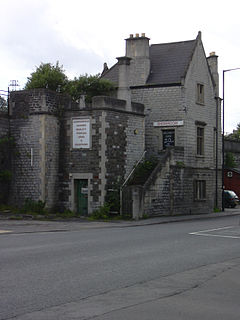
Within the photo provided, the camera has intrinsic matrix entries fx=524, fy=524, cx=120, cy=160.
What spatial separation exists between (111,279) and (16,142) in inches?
860

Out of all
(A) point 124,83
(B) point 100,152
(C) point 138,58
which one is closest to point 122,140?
(B) point 100,152

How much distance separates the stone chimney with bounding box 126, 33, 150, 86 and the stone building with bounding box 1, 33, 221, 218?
7 centimetres

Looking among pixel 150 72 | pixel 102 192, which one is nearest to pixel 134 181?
pixel 102 192

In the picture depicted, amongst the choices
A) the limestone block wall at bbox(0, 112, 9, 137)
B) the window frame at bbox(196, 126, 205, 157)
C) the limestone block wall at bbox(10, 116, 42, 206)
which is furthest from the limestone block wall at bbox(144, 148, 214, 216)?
the limestone block wall at bbox(0, 112, 9, 137)

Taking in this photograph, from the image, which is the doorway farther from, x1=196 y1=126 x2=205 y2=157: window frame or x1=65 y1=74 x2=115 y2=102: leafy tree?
x1=196 y1=126 x2=205 y2=157: window frame

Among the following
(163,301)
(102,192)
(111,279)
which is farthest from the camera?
(102,192)

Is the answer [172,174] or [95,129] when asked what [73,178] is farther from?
[172,174]

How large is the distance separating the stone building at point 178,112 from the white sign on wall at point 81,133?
320 cm

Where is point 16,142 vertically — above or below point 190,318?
above

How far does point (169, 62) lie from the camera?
35031mm

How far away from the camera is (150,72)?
3512cm

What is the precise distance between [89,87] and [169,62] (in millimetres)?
5815

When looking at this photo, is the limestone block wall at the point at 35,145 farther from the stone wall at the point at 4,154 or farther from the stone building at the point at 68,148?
the stone wall at the point at 4,154

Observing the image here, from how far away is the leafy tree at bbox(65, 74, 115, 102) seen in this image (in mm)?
35500
